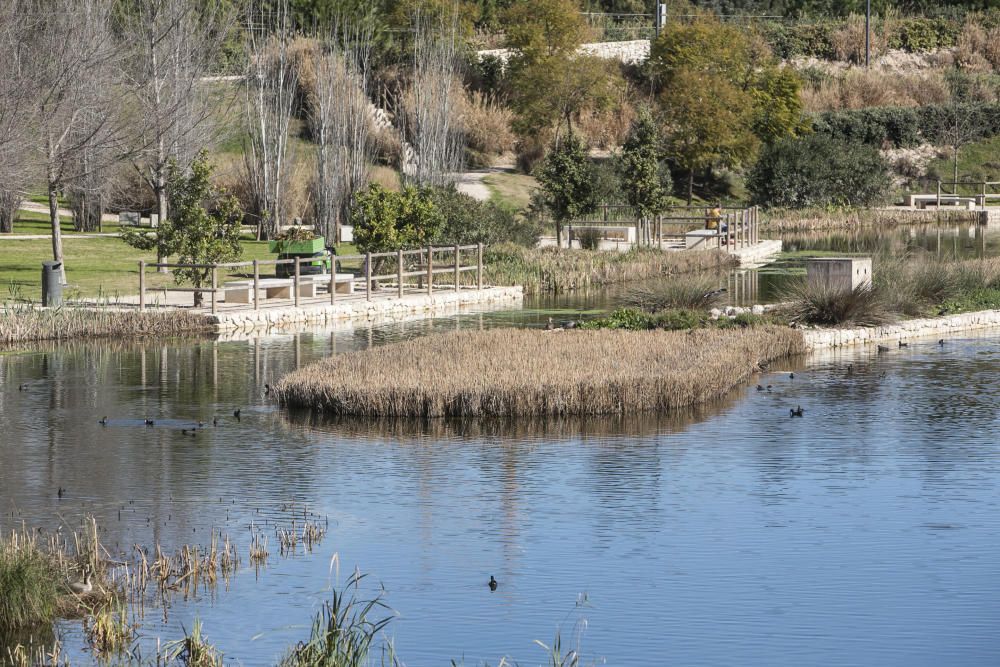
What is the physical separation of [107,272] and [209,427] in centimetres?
1915

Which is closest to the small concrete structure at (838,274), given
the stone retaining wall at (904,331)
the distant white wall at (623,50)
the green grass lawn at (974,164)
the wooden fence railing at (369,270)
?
the stone retaining wall at (904,331)

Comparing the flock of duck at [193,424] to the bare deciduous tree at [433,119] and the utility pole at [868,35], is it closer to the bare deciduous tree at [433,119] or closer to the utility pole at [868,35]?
the bare deciduous tree at [433,119]

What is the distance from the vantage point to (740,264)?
47406 millimetres

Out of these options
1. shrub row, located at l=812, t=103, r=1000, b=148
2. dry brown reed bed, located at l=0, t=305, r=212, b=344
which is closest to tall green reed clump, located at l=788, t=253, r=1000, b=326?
dry brown reed bed, located at l=0, t=305, r=212, b=344

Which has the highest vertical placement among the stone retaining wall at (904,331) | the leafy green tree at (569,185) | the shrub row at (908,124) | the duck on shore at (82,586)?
the shrub row at (908,124)

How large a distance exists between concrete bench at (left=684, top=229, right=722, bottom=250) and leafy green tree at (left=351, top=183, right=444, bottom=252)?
12.6 meters

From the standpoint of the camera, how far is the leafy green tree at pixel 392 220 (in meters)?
36.5

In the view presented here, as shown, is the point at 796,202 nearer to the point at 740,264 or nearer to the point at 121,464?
the point at 740,264

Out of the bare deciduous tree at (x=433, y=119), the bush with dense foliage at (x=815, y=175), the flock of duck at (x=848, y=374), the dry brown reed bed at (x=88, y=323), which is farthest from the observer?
the bush with dense foliage at (x=815, y=175)

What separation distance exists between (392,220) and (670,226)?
25012 millimetres

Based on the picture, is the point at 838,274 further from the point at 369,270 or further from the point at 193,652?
the point at 193,652

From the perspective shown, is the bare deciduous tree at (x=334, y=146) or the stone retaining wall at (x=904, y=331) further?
the bare deciduous tree at (x=334, y=146)

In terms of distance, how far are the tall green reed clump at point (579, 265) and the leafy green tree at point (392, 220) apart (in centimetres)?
247

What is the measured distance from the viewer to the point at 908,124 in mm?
85250
